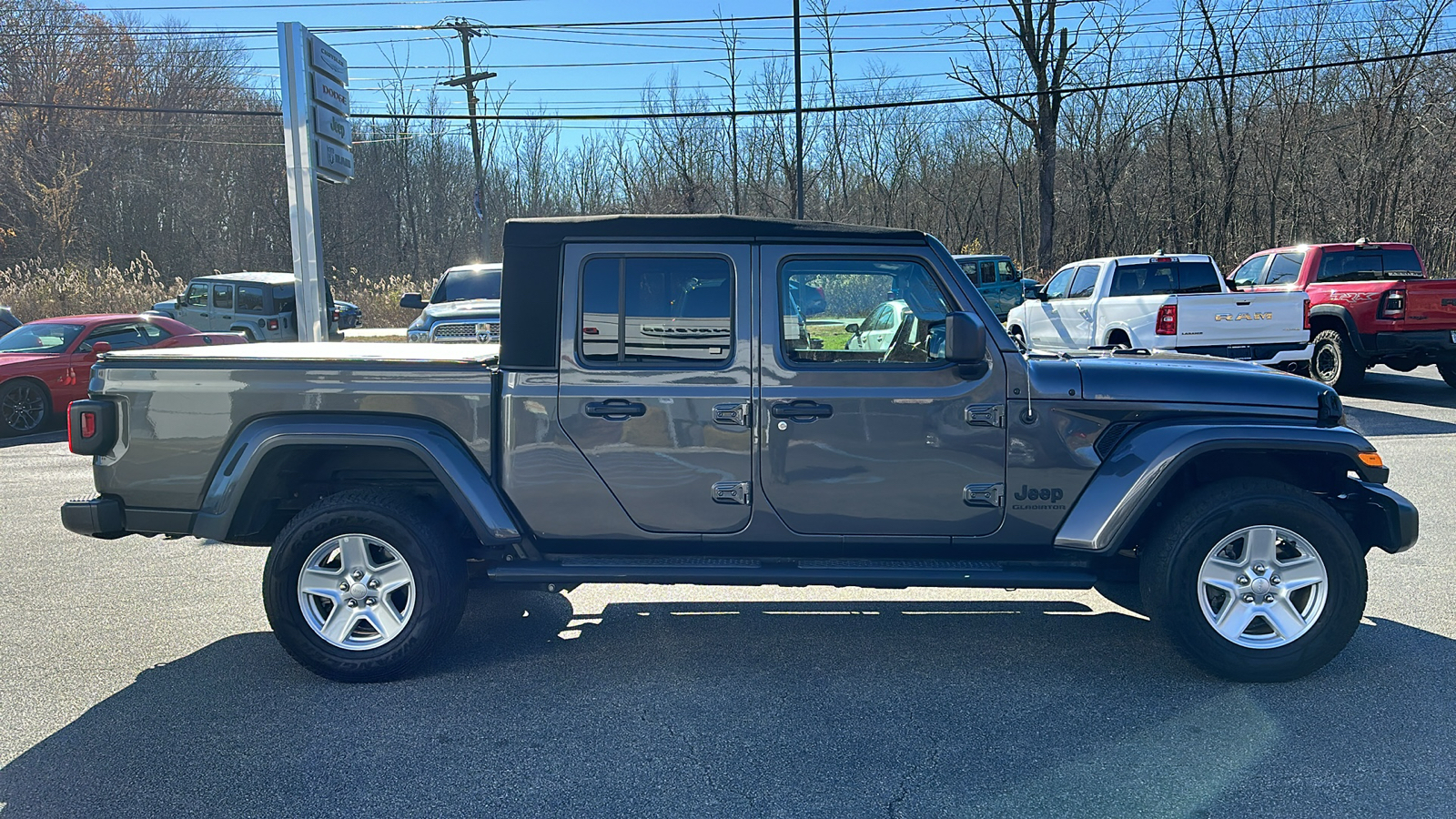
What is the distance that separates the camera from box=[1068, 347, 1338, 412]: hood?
12.8 feet

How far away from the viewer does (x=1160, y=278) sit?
1248cm

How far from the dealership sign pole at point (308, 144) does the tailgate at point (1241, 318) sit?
982 centimetres

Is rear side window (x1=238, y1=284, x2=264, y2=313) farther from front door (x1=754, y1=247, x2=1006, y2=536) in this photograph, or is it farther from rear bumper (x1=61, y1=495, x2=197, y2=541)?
front door (x1=754, y1=247, x2=1006, y2=536)

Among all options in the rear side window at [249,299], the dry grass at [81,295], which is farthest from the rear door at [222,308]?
the dry grass at [81,295]

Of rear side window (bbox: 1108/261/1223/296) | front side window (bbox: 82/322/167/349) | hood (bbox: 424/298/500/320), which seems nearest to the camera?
hood (bbox: 424/298/500/320)

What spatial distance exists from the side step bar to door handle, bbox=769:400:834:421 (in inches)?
25.5

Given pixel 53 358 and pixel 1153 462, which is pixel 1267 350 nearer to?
pixel 1153 462

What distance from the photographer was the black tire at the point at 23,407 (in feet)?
37.4

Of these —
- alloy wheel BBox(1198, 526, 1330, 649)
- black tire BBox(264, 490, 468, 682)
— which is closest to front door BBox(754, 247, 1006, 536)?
alloy wheel BBox(1198, 526, 1330, 649)

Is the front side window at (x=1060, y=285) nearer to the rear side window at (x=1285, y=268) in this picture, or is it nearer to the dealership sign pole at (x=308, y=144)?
the rear side window at (x=1285, y=268)

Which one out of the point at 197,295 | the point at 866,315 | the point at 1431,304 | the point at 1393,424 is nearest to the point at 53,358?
the point at 197,295

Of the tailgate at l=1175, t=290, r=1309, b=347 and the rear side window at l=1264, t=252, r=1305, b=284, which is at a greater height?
the rear side window at l=1264, t=252, r=1305, b=284

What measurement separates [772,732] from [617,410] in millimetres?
1465

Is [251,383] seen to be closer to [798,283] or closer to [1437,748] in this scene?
[798,283]
